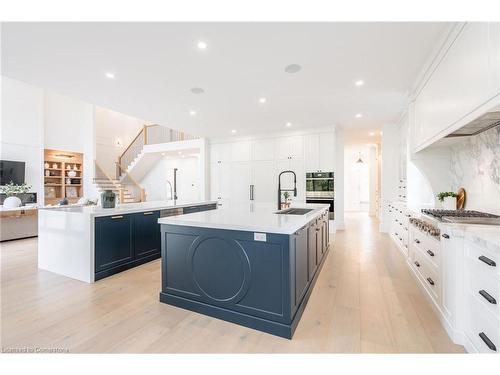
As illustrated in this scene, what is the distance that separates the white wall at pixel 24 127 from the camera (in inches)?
265

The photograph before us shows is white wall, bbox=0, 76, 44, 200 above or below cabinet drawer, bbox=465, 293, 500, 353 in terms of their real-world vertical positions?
above

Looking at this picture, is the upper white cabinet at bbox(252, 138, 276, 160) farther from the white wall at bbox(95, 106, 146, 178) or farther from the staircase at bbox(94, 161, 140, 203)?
the white wall at bbox(95, 106, 146, 178)

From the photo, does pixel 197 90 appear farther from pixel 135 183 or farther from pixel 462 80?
pixel 135 183

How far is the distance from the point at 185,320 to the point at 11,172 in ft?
26.2

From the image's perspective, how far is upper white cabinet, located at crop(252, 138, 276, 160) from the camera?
683cm

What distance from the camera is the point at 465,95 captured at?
1868mm

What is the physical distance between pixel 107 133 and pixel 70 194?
3.12 metres

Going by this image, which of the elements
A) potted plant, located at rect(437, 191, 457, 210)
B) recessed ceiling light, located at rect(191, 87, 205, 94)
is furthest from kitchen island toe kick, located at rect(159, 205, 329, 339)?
recessed ceiling light, located at rect(191, 87, 205, 94)

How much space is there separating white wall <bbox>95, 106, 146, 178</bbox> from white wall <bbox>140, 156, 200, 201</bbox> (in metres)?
1.65

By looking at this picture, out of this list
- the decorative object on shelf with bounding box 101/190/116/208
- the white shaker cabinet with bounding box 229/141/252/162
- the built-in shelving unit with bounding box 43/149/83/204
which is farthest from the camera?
Answer: the built-in shelving unit with bounding box 43/149/83/204

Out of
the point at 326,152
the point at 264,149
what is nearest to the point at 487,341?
the point at 326,152

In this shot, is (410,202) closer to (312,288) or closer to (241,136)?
(312,288)

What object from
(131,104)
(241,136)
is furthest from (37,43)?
(241,136)

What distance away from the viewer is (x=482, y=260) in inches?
56.4
